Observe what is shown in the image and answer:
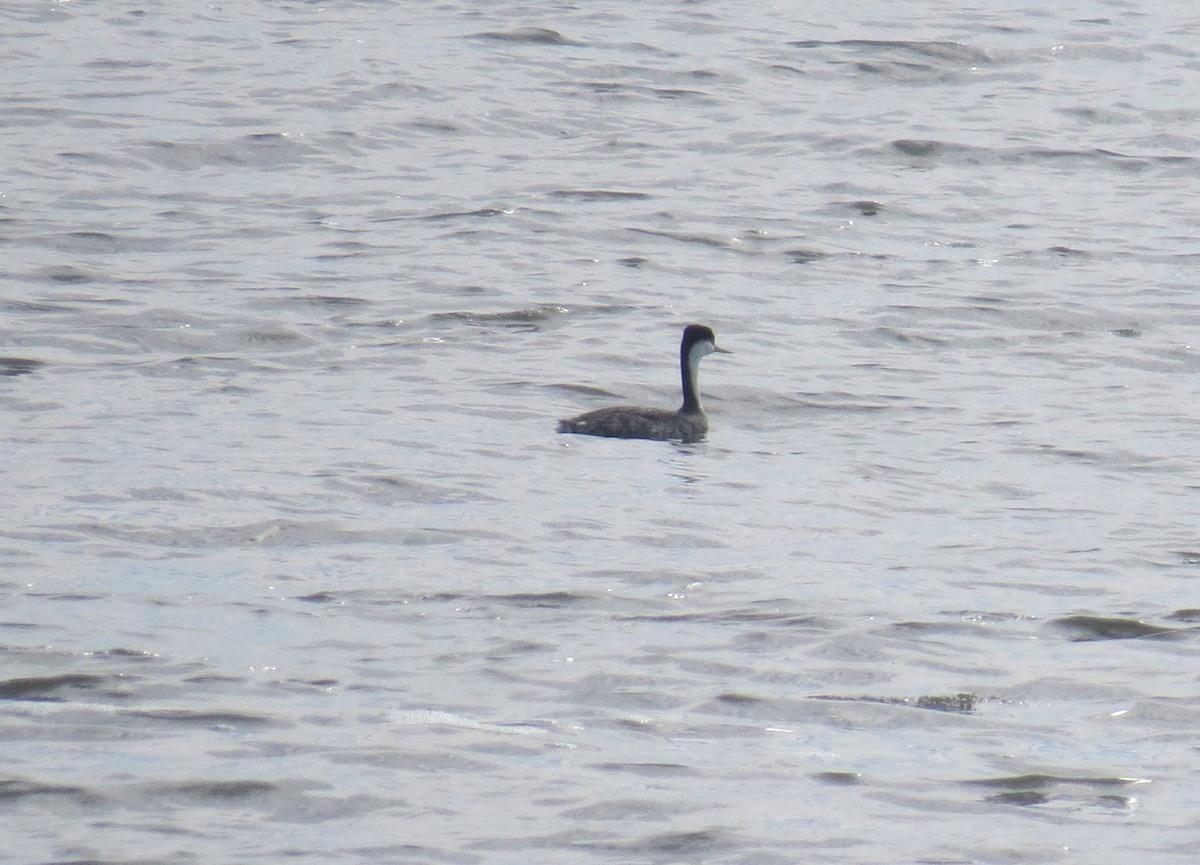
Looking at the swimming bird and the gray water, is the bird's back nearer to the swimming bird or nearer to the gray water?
the swimming bird

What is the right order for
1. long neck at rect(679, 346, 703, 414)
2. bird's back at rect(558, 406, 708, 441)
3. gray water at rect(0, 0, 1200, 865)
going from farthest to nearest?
long neck at rect(679, 346, 703, 414) → bird's back at rect(558, 406, 708, 441) → gray water at rect(0, 0, 1200, 865)

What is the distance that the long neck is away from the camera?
52.3ft

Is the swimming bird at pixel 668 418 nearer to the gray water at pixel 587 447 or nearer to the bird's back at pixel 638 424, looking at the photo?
the bird's back at pixel 638 424

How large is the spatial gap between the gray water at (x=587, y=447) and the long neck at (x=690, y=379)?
23 cm

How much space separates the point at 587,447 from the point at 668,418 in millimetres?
925

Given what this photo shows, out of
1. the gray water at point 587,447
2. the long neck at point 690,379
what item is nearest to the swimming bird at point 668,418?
the long neck at point 690,379

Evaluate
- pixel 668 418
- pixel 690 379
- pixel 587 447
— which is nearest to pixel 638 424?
pixel 668 418

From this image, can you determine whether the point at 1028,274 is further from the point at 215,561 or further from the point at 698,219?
the point at 215,561

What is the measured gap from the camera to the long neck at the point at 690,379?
15930mm

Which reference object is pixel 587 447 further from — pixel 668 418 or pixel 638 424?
pixel 668 418

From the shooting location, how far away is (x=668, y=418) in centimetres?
1552

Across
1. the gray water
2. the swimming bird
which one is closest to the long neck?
the swimming bird

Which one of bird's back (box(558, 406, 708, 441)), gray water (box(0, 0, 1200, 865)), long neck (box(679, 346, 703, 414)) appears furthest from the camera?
long neck (box(679, 346, 703, 414))

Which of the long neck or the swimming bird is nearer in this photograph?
the swimming bird
